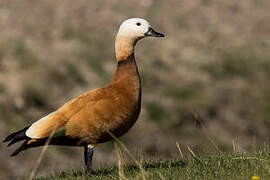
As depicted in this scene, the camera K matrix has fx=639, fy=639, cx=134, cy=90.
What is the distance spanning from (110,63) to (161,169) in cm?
982

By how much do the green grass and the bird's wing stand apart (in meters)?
0.57

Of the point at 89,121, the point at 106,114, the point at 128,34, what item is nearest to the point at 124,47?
the point at 128,34

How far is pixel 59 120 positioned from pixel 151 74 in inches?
384

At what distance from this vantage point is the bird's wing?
20.7 feet

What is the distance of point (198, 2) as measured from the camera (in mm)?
22625

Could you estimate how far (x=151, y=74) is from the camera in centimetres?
1606

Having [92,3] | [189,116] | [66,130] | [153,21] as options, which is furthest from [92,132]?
[92,3]

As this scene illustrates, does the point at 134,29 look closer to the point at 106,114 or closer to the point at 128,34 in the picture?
the point at 128,34

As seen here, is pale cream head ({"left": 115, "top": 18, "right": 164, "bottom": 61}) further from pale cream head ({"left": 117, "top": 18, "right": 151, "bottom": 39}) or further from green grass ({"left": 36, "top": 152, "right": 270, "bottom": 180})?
green grass ({"left": 36, "top": 152, "right": 270, "bottom": 180})

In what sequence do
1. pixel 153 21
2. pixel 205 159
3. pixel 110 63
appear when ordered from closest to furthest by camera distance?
pixel 205 159 → pixel 110 63 → pixel 153 21

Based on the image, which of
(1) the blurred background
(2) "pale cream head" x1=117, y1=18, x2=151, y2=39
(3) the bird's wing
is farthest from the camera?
(1) the blurred background

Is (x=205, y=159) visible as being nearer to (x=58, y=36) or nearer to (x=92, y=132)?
(x=92, y=132)

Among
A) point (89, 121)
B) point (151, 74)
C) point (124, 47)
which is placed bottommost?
point (151, 74)

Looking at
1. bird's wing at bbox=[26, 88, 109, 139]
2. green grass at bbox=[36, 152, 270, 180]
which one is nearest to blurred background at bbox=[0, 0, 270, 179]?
green grass at bbox=[36, 152, 270, 180]
